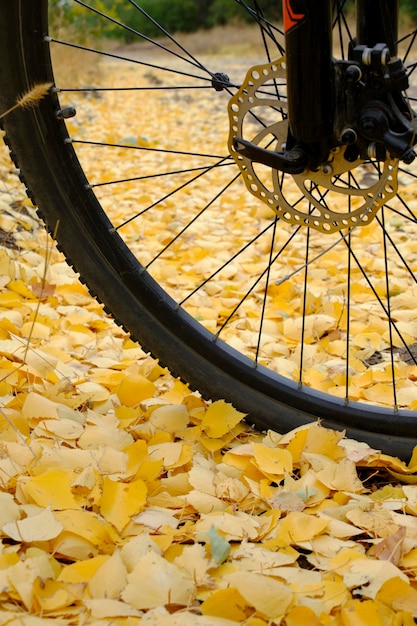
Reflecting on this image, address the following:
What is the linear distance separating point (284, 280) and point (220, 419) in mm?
313

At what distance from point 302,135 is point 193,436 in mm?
656

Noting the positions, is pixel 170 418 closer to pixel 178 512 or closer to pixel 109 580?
pixel 178 512

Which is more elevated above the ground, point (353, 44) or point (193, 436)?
point (353, 44)

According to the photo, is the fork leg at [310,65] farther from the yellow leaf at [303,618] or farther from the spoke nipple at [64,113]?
the yellow leaf at [303,618]

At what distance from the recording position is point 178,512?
1.39 m

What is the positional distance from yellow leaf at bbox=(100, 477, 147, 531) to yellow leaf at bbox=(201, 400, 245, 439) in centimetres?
28

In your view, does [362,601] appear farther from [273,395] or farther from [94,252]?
[94,252]

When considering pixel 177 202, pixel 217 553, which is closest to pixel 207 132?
pixel 177 202

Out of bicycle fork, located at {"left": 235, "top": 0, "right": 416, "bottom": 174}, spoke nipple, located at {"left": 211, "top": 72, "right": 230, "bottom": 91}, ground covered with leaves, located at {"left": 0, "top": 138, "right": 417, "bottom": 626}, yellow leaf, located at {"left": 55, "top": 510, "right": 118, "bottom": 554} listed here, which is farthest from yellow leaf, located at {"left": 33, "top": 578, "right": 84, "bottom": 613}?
spoke nipple, located at {"left": 211, "top": 72, "right": 230, "bottom": 91}

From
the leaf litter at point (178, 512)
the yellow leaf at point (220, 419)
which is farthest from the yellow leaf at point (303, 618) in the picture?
Result: the yellow leaf at point (220, 419)

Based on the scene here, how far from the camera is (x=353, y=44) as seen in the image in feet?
4.72

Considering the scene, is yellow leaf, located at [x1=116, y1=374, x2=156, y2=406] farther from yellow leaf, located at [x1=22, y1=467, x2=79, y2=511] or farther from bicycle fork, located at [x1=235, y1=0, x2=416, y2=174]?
bicycle fork, located at [x1=235, y1=0, x2=416, y2=174]

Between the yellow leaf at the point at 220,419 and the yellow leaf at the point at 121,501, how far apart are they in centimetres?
28

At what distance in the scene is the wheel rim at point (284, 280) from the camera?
5.70 feet
